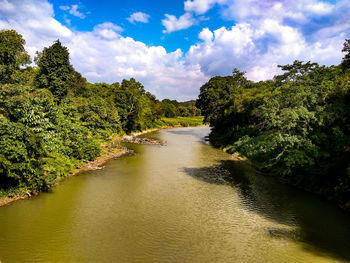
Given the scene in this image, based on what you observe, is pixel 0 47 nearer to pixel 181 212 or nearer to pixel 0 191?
pixel 0 191

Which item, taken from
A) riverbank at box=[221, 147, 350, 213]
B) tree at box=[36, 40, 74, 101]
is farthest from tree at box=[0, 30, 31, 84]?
riverbank at box=[221, 147, 350, 213]

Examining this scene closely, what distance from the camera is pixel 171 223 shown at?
16703mm

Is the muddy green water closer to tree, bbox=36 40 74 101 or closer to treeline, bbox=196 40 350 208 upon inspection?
treeline, bbox=196 40 350 208

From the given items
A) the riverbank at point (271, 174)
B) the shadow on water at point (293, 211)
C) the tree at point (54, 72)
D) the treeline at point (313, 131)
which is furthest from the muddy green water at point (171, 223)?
the tree at point (54, 72)

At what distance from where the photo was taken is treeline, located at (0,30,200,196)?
17.7 meters

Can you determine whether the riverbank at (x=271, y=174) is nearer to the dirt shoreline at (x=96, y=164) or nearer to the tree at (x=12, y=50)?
the dirt shoreline at (x=96, y=164)

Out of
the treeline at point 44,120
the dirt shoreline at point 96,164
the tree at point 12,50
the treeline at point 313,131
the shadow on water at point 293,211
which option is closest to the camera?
the shadow on water at point 293,211

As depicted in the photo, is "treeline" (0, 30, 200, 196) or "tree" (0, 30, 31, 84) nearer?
"treeline" (0, 30, 200, 196)

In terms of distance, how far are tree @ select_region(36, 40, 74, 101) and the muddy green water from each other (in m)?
21.1

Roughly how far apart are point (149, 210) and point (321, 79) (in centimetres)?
2684

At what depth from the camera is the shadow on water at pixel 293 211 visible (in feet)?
48.7

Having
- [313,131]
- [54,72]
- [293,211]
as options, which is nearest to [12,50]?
[54,72]

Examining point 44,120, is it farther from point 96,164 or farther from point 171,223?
point 171,223

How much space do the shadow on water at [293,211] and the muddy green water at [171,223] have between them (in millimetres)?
69
